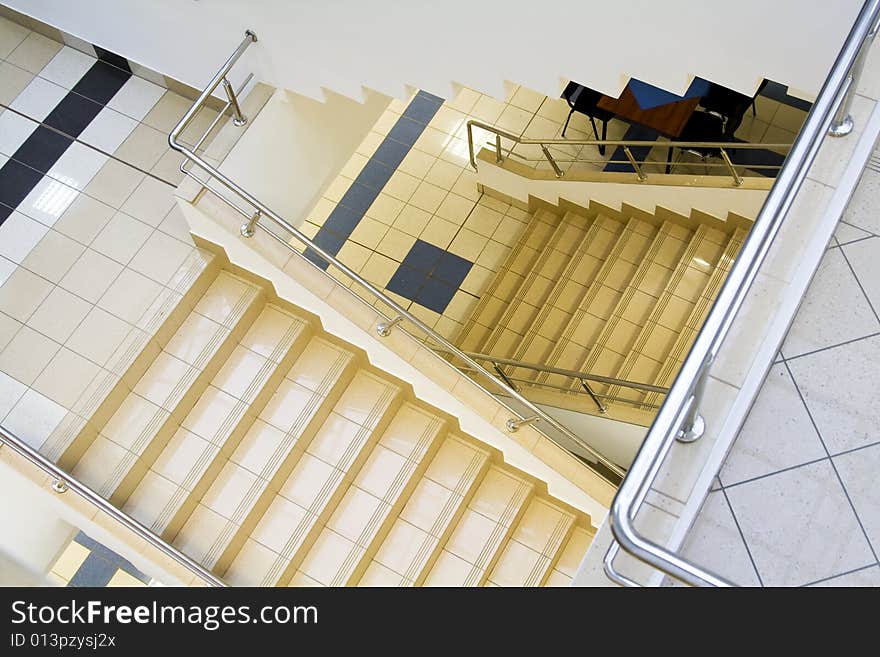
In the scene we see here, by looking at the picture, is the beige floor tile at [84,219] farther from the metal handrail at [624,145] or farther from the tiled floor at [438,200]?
the metal handrail at [624,145]

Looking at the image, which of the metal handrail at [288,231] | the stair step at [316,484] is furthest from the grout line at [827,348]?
the stair step at [316,484]

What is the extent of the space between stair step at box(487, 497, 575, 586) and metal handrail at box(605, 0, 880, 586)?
351 cm

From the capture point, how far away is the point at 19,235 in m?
6.02

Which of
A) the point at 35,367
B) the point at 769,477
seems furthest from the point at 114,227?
the point at 769,477

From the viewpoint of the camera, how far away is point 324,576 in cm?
603

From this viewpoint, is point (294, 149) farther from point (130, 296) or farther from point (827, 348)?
point (827, 348)

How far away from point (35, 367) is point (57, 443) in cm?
53

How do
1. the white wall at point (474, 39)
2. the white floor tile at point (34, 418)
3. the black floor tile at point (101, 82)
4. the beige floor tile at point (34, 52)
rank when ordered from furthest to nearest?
the beige floor tile at point (34, 52) < the black floor tile at point (101, 82) < the white floor tile at point (34, 418) < the white wall at point (474, 39)

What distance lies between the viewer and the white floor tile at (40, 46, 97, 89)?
21.8 ft

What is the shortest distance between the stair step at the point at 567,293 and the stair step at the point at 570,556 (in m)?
1.54

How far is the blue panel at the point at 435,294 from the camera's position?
8.60 meters

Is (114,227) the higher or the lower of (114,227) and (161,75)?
the lower

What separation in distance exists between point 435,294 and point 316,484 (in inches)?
119
